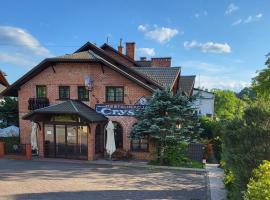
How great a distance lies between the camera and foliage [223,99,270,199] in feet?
24.8

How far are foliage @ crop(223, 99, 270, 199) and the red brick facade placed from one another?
36.6 feet

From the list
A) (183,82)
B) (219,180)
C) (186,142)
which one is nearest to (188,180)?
(219,180)

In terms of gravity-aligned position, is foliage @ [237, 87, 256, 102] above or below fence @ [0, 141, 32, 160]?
above

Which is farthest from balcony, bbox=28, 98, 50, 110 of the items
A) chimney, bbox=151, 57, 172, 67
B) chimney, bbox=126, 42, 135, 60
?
chimney, bbox=151, 57, 172, 67

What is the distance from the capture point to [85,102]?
20484 mm

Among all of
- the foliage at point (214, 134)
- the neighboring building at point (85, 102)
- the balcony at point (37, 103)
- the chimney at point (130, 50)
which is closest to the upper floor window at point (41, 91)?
the neighboring building at point (85, 102)

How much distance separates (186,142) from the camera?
1734cm

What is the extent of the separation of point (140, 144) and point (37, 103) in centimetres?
782

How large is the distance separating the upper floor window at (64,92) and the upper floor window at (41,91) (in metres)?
1.24

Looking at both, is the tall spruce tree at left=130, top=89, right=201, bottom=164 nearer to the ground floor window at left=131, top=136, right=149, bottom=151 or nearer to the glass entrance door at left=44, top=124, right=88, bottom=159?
the ground floor window at left=131, top=136, right=149, bottom=151

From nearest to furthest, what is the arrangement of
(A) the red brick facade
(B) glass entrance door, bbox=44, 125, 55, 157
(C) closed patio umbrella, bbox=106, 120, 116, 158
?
(C) closed patio umbrella, bbox=106, 120, 116, 158
(A) the red brick facade
(B) glass entrance door, bbox=44, 125, 55, 157

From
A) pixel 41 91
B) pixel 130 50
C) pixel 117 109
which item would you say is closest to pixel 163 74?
pixel 117 109

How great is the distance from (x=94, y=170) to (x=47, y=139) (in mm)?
5527

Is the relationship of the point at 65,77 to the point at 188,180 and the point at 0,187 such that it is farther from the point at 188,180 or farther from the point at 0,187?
the point at 188,180
